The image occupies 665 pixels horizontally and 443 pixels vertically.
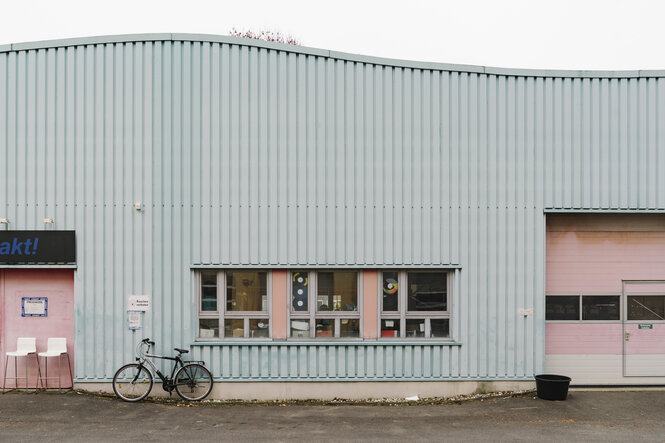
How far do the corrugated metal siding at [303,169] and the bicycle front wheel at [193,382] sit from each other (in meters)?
0.52

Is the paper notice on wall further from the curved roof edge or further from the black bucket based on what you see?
the black bucket

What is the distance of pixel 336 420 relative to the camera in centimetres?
914

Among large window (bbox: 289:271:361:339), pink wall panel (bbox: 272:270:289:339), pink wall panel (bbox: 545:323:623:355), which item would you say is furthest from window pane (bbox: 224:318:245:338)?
pink wall panel (bbox: 545:323:623:355)

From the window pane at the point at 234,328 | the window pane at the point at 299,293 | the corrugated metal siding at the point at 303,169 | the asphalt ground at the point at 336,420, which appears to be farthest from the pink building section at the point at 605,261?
the window pane at the point at 234,328

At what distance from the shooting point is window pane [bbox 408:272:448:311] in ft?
35.2

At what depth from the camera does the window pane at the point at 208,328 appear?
10.5 meters

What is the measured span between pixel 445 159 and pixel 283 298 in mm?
4191

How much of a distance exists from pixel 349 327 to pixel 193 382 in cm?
312

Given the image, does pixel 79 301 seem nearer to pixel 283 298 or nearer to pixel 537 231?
pixel 283 298

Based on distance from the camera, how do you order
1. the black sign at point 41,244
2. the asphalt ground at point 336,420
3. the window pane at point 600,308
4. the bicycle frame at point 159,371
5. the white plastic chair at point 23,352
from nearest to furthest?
the asphalt ground at point 336,420
the bicycle frame at point 159,371
the black sign at point 41,244
the white plastic chair at point 23,352
the window pane at point 600,308

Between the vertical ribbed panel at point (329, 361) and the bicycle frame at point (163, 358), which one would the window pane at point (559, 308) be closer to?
the vertical ribbed panel at point (329, 361)

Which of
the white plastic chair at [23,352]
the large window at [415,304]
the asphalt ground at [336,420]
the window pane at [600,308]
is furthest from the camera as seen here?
the window pane at [600,308]

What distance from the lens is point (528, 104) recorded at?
10750mm

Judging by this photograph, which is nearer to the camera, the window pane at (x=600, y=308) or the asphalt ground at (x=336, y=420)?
the asphalt ground at (x=336, y=420)
